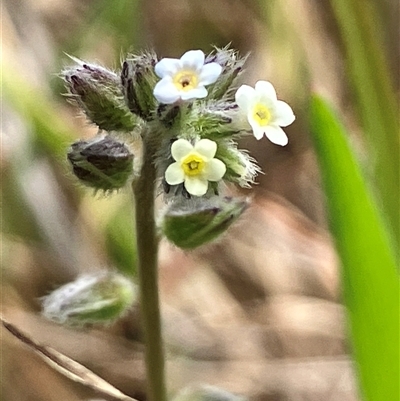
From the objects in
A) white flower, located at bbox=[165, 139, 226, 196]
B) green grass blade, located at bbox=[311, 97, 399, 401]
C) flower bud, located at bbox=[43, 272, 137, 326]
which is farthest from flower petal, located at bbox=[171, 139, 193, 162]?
flower bud, located at bbox=[43, 272, 137, 326]

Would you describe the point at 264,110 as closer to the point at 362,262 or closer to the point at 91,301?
the point at 362,262

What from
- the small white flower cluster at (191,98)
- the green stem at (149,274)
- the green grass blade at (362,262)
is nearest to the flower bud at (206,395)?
the green stem at (149,274)

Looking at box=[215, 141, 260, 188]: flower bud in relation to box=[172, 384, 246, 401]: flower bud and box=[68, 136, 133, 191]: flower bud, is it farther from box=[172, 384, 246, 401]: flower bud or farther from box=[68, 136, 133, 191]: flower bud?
box=[172, 384, 246, 401]: flower bud

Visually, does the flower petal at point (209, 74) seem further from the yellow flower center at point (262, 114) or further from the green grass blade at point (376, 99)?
the green grass blade at point (376, 99)

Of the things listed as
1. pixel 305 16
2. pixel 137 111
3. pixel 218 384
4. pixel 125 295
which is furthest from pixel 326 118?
pixel 305 16

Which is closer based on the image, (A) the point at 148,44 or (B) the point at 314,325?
(B) the point at 314,325

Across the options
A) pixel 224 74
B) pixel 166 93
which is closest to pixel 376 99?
pixel 224 74

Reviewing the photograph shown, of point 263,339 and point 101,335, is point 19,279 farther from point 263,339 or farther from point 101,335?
point 263,339
